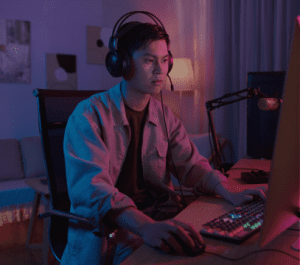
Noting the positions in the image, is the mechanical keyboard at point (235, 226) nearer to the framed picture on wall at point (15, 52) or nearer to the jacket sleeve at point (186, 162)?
the jacket sleeve at point (186, 162)

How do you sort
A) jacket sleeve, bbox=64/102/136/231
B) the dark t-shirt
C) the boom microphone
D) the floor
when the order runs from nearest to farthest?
jacket sleeve, bbox=64/102/136/231
the boom microphone
the dark t-shirt
the floor

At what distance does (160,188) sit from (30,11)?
2.75m

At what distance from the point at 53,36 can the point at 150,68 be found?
256cm

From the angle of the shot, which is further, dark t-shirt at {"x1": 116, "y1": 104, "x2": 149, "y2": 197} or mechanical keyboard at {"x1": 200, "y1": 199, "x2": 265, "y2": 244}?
dark t-shirt at {"x1": 116, "y1": 104, "x2": 149, "y2": 197}

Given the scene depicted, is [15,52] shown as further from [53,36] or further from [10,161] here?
[10,161]

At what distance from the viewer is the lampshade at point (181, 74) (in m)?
3.16

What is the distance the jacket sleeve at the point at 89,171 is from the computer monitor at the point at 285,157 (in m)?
0.41

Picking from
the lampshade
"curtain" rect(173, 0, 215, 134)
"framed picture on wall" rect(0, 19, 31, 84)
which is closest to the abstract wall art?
"framed picture on wall" rect(0, 19, 31, 84)

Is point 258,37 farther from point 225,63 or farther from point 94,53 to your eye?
point 94,53

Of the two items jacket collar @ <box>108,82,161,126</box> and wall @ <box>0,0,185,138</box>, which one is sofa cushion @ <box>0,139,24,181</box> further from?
jacket collar @ <box>108,82,161,126</box>

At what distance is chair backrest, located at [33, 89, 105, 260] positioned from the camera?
1.23 m

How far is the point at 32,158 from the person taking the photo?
3176mm

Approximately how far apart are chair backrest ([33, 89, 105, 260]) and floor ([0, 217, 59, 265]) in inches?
46.8

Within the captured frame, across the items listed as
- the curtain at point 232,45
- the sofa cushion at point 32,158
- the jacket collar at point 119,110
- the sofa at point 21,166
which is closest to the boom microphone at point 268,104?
the jacket collar at point 119,110
